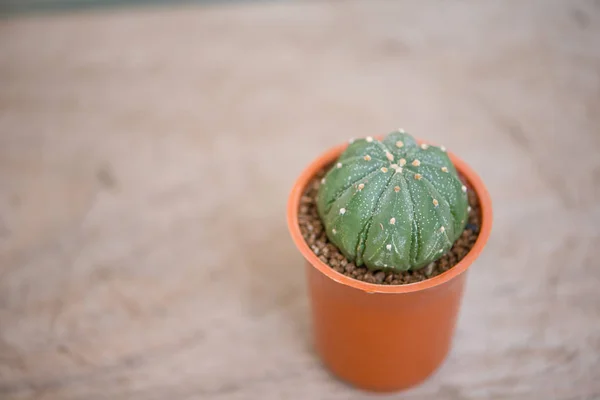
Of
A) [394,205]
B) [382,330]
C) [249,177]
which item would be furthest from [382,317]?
[249,177]

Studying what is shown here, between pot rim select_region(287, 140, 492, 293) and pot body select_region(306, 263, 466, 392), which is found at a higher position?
pot rim select_region(287, 140, 492, 293)

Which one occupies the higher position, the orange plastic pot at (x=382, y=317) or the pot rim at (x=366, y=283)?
the pot rim at (x=366, y=283)

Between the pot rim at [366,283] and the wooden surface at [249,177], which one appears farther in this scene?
the wooden surface at [249,177]

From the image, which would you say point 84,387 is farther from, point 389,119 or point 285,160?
point 389,119

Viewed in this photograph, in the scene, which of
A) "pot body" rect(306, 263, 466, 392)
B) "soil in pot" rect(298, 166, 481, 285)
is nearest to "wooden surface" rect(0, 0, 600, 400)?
"pot body" rect(306, 263, 466, 392)

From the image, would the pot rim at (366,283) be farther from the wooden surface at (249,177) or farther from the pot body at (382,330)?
the wooden surface at (249,177)

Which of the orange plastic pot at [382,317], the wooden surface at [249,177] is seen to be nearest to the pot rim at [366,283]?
the orange plastic pot at [382,317]

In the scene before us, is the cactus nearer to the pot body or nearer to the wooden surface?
the pot body

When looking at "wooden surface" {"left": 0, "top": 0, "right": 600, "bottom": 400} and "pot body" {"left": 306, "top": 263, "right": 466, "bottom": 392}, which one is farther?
"wooden surface" {"left": 0, "top": 0, "right": 600, "bottom": 400}

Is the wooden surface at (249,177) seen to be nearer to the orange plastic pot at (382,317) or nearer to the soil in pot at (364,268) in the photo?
the orange plastic pot at (382,317)
